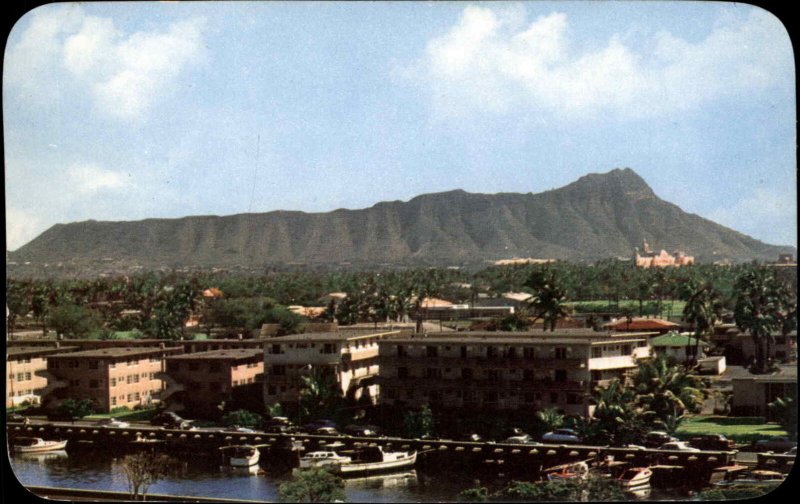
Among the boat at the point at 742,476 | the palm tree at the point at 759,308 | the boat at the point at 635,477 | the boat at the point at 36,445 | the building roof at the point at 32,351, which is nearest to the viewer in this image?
the boat at the point at 742,476

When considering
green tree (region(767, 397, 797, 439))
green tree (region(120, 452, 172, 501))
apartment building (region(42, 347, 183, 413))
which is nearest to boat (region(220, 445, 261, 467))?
green tree (region(120, 452, 172, 501))

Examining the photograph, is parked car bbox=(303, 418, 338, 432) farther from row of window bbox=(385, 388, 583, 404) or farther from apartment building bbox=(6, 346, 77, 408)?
apartment building bbox=(6, 346, 77, 408)

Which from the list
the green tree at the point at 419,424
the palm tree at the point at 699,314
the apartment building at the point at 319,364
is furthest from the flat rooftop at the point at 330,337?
the palm tree at the point at 699,314

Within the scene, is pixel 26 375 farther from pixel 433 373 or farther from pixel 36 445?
pixel 433 373

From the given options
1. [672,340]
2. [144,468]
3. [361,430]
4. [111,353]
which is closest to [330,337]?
[361,430]

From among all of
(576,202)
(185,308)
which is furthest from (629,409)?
(576,202)

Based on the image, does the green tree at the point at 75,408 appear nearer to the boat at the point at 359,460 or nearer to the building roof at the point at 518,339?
the boat at the point at 359,460

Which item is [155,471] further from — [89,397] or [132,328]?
[132,328]
